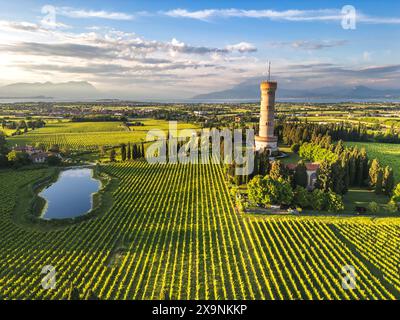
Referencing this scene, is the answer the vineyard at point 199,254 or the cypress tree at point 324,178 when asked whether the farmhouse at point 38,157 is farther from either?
the cypress tree at point 324,178

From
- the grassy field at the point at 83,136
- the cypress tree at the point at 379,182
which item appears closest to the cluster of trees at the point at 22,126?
the grassy field at the point at 83,136

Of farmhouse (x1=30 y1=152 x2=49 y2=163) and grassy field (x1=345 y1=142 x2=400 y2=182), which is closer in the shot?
grassy field (x1=345 y1=142 x2=400 y2=182)

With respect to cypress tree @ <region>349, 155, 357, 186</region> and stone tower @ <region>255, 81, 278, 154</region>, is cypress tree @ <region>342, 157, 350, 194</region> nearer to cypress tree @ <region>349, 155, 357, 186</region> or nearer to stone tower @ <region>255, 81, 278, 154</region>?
cypress tree @ <region>349, 155, 357, 186</region>

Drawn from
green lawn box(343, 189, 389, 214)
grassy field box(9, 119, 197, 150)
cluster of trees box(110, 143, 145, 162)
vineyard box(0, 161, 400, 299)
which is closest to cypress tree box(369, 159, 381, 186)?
green lawn box(343, 189, 389, 214)

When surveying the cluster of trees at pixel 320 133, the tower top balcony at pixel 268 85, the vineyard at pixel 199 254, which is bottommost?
the vineyard at pixel 199 254

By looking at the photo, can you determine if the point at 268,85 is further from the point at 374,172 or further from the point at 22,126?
the point at 22,126

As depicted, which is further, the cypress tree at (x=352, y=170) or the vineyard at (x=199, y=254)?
the cypress tree at (x=352, y=170)

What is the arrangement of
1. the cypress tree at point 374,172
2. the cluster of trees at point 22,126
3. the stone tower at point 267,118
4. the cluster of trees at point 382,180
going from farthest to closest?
→ the cluster of trees at point 22,126
the stone tower at point 267,118
the cypress tree at point 374,172
the cluster of trees at point 382,180
